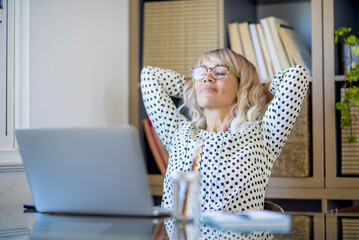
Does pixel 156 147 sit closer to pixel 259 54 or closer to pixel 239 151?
pixel 259 54

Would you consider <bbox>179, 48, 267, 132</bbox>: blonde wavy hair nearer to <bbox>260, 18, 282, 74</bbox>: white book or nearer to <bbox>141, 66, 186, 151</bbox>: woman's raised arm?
<bbox>141, 66, 186, 151</bbox>: woman's raised arm

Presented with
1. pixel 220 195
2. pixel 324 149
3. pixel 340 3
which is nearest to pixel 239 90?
pixel 220 195

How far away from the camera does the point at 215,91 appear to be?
1877mm

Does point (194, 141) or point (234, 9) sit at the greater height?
point (234, 9)

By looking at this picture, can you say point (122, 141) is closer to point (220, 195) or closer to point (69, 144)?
point (69, 144)

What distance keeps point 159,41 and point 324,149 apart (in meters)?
0.95

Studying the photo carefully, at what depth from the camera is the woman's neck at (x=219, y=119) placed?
1.92m

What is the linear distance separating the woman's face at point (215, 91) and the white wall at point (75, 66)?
589mm

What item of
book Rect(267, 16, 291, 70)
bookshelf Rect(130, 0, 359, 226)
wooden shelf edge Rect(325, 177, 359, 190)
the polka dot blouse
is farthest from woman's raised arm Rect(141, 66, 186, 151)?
wooden shelf edge Rect(325, 177, 359, 190)

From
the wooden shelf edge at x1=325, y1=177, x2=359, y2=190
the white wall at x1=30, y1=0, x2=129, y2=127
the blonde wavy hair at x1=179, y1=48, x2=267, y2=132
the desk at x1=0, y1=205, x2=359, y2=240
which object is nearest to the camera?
the desk at x1=0, y1=205, x2=359, y2=240

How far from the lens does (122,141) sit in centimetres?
106

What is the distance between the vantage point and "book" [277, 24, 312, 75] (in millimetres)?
2371

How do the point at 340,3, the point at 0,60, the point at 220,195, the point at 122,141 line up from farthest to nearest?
the point at 340,3, the point at 0,60, the point at 220,195, the point at 122,141

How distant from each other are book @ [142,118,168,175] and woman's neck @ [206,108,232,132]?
0.58 meters
